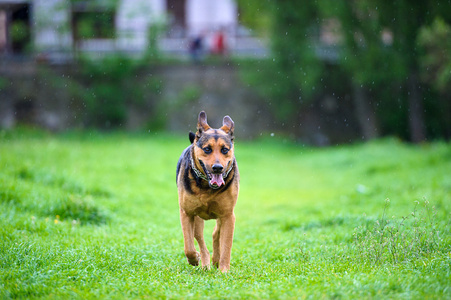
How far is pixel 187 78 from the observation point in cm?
2716

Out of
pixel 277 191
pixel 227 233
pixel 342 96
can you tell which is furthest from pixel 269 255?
pixel 342 96

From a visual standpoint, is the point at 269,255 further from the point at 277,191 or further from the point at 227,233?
the point at 277,191

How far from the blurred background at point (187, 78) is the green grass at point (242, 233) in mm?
10385

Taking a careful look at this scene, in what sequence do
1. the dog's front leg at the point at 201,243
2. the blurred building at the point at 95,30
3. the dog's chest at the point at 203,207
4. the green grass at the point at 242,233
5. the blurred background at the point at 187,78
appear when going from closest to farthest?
the green grass at the point at 242,233 → the dog's chest at the point at 203,207 → the dog's front leg at the point at 201,243 → the blurred background at the point at 187,78 → the blurred building at the point at 95,30

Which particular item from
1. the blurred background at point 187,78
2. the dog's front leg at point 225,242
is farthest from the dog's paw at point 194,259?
the blurred background at point 187,78

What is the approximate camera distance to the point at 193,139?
246 inches

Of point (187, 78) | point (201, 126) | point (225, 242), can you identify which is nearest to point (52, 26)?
point (187, 78)

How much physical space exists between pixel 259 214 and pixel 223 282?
5.33m

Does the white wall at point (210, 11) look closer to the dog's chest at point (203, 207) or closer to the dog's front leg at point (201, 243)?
the dog's front leg at point (201, 243)

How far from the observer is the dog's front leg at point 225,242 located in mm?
5910

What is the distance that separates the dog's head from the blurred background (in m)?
19.6

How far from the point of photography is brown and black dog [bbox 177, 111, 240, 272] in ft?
18.8

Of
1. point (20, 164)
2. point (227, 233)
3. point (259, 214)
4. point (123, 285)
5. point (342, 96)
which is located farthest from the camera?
point (342, 96)

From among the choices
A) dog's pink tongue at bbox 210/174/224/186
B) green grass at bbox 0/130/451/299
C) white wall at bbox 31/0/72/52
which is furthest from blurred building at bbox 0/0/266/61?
dog's pink tongue at bbox 210/174/224/186
